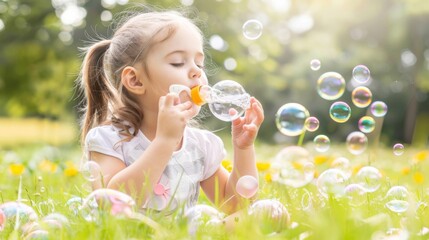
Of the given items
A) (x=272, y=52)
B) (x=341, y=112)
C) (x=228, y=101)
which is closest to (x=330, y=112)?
(x=341, y=112)

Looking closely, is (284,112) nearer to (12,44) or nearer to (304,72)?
(12,44)

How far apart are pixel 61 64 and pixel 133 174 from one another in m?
9.78

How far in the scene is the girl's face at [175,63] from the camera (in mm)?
2270

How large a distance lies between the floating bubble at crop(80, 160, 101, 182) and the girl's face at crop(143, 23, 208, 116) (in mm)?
375

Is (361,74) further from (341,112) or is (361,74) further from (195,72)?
(195,72)

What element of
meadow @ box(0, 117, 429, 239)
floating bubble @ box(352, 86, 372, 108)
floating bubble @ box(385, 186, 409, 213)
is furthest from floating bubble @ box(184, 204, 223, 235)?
floating bubble @ box(352, 86, 372, 108)

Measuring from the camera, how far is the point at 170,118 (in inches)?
80.5

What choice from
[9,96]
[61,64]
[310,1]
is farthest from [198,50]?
[310,1]

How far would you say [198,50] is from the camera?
2.34m

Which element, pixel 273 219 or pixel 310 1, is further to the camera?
pixel 310 1

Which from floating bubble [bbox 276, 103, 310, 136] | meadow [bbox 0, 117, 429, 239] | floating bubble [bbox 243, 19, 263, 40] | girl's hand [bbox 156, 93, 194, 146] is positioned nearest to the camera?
meadow [bbox 0, 117, 429, 239]

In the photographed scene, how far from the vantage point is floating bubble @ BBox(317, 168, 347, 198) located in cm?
209

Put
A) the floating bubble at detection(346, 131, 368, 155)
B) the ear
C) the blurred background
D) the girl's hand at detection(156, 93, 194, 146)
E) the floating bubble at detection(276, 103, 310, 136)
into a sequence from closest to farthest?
the girl's hand at detection(156, 93, 194, 146) < the ear < the floating bubble at detection(276, 103, 310, 136) < the floating bubble at detection(346, 131, 368, 155) < the blurred background

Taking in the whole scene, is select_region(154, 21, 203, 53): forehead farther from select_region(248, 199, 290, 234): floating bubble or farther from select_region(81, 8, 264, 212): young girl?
select_region(248, 199, 290, 234): floating bubble
